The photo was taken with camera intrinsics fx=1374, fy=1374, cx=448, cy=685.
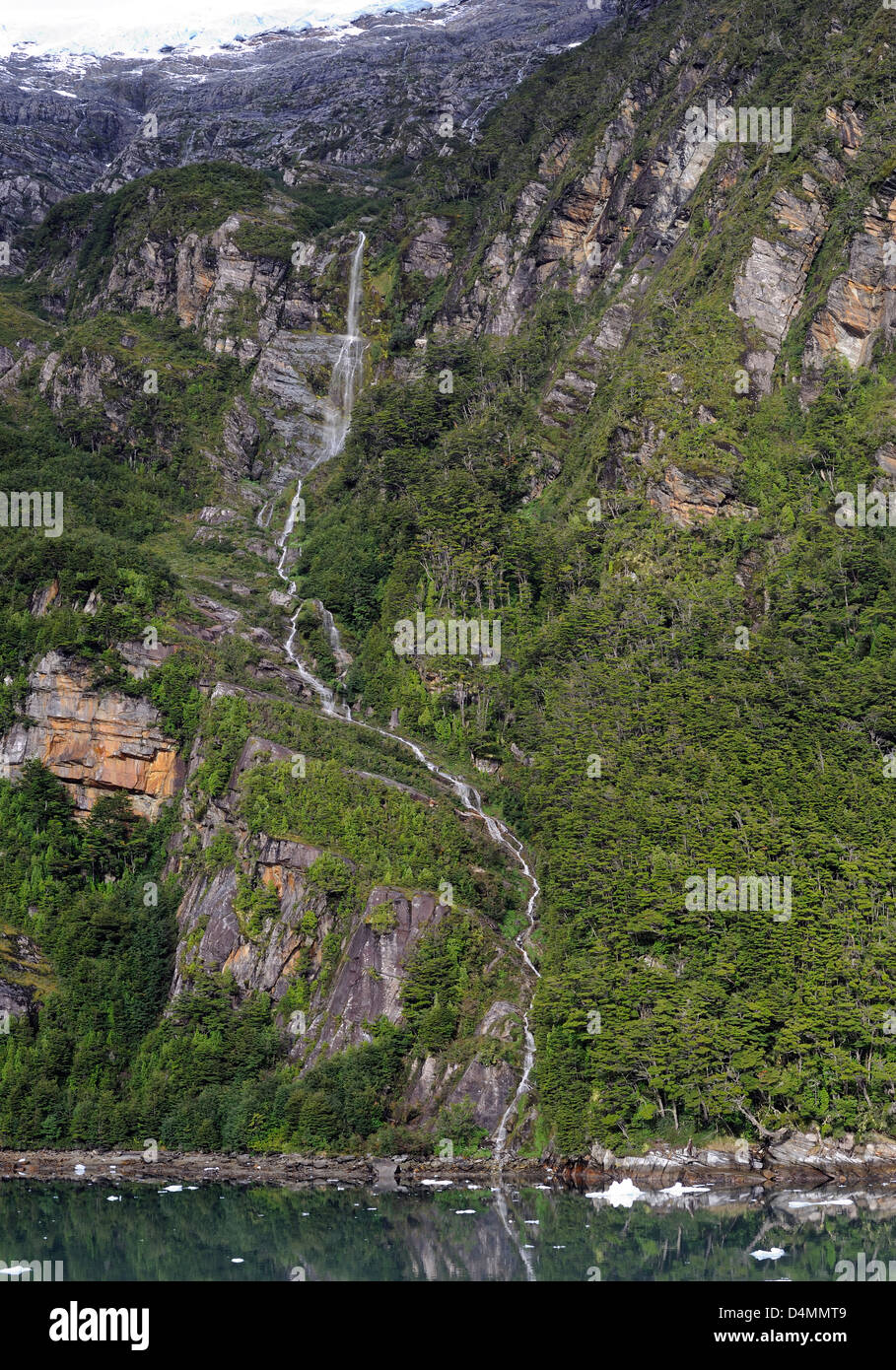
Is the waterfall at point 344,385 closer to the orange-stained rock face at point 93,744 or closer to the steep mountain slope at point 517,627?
the steep mountain slope at point 517,627

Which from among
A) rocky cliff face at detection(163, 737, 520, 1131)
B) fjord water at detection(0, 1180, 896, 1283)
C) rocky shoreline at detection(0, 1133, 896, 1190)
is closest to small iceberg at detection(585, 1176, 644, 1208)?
fjord water at detection(0, 1180, 896, 1283)

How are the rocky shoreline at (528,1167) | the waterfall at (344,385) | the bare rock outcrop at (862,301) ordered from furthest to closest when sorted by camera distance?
the waterfall at (344,385) → the bare rock outcrop at (862,301) → the rocky shoreline at (528,1167)

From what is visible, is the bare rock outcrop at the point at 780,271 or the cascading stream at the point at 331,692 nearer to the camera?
the cascading stream at the point at 331,692

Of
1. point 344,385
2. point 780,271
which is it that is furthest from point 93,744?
point 344,385

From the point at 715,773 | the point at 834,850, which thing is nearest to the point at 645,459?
the point at 715,773

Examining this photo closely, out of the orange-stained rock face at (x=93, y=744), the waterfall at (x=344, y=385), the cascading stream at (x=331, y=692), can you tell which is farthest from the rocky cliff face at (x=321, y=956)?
the waterfall at (x=344, y=385)

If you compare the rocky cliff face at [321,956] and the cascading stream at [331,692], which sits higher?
the cascading stream at [331,692]
